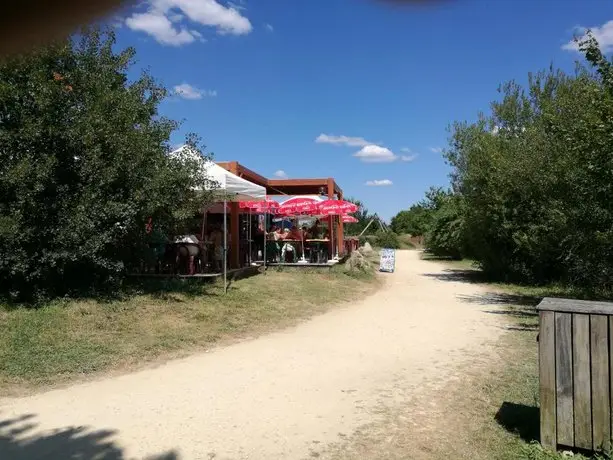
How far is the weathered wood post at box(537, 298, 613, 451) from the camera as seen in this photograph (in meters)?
4.22

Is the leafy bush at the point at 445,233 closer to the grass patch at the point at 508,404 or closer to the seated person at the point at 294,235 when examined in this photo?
the seated person at the point at 294,235

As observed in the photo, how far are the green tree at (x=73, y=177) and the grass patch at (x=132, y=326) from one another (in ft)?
2.56

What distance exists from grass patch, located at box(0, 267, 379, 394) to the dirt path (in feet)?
1.84

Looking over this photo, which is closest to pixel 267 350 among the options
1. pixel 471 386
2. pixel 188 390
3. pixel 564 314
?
pixel 188 390

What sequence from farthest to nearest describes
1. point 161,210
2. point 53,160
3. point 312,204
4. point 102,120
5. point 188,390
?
point 312,204
point 161,210
point 102,120
point 53,160
point 188,390

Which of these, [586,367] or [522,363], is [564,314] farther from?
[522,363]

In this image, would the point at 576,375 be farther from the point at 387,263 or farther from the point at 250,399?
the point at 387,263

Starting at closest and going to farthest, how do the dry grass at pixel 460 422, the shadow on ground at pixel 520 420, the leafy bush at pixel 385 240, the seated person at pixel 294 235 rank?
the dry grass at pixel 460 422 < the shadow on ground at pixel 520 420 < the seated person at pixel 294 235 < the leafy bush at pixel 385 240

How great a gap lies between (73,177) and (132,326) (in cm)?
281

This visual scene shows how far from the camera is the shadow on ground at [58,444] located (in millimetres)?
4309

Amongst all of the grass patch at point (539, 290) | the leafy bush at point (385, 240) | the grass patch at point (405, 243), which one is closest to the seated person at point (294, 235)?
the grass patch at point (539, 290)

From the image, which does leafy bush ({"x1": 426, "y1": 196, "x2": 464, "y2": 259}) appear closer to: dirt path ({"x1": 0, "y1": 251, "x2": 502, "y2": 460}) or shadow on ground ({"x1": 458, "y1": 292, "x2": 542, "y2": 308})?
shadow on ground ({"x1": 458, "y1": 292, "x2": 542, "y2": 308})

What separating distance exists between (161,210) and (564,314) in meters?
8.39

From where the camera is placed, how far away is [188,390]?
6.12 meters
